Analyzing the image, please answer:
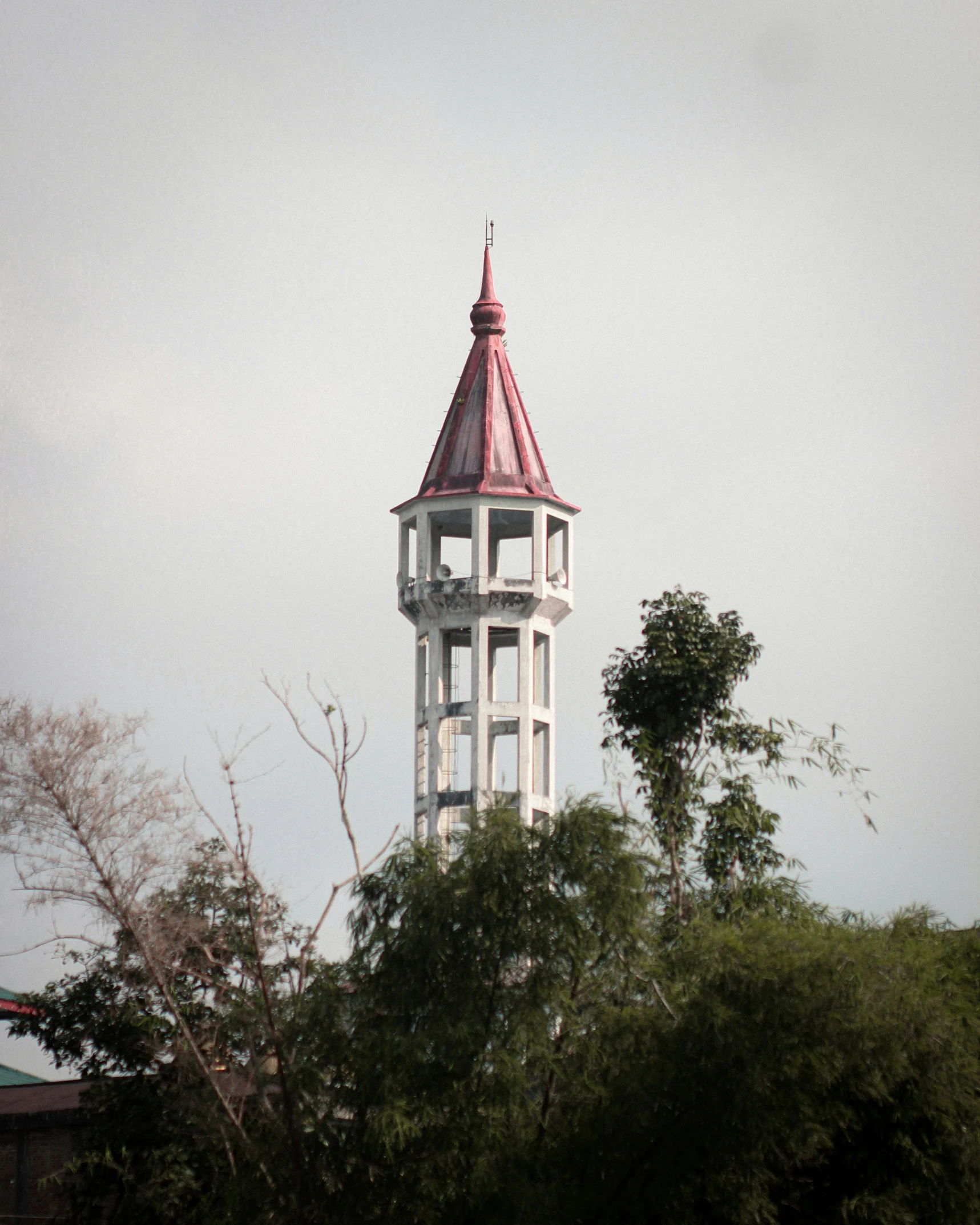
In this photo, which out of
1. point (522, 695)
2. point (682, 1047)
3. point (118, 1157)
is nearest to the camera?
point (682, 1047)

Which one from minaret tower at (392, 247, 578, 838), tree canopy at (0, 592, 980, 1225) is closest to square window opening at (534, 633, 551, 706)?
minaret tower at (392, 247, 578, 838)

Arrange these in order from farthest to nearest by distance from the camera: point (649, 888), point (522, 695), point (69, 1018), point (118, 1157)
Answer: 1. point (522, 695)
2. point (69, 1018)
3. point (118, 1157)
4. point (649, 888)

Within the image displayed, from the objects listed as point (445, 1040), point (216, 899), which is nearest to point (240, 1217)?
point (445, 1040)

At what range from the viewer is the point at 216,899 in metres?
23.9

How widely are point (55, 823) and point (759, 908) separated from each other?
8.33 metres

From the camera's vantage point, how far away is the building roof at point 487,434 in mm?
34406

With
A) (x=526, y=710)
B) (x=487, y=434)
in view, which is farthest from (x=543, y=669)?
(x=487, y=434)

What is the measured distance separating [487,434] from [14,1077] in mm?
14937

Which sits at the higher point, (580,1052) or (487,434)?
(487,434)

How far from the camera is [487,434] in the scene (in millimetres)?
34969

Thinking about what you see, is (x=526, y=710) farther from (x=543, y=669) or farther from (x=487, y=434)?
(x=487, y=434)

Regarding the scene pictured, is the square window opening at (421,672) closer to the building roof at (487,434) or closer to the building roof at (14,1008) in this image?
the building roof at (487,434)

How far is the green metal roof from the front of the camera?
3219 centimetres

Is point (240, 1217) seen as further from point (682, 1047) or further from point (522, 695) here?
point (522, 695)
